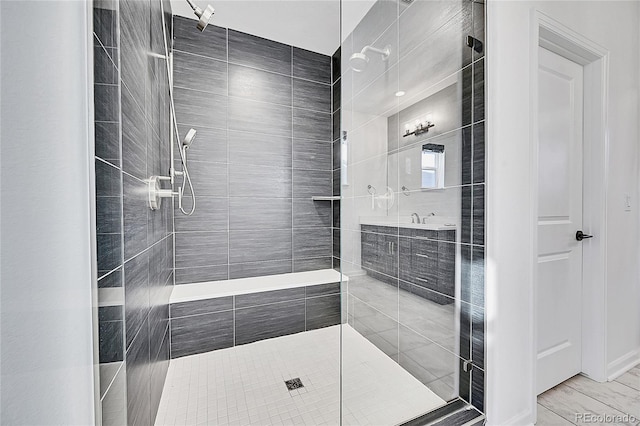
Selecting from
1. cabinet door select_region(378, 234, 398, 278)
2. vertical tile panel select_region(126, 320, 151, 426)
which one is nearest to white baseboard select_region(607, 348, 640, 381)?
cabinet door select_region(378, 234, 398, 278)

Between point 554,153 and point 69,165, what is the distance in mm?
2211

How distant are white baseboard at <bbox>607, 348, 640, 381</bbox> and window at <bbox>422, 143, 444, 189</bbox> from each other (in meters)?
1.72

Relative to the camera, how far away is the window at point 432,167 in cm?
137

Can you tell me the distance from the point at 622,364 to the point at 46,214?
119 inches

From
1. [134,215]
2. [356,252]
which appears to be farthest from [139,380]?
[356,252]

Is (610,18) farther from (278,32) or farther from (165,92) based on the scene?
(165,92)

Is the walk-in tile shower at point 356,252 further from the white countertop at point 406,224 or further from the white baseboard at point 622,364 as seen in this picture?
the white baseboard at point 622,364

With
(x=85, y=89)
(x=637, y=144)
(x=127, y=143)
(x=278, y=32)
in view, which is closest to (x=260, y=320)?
(x=127, y=143)

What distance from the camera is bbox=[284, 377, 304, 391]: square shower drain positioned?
1.61m

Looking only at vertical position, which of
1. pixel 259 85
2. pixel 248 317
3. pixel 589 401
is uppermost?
pixel 259 85

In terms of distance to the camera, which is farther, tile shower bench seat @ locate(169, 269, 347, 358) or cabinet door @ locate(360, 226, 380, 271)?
tile shower bench seat @ locate(169, 269, 347, 358)

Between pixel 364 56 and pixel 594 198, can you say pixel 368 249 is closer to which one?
pixel 364 56

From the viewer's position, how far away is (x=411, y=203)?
4.48 feet

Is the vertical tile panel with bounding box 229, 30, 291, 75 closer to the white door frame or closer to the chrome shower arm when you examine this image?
the chrome shower arm
